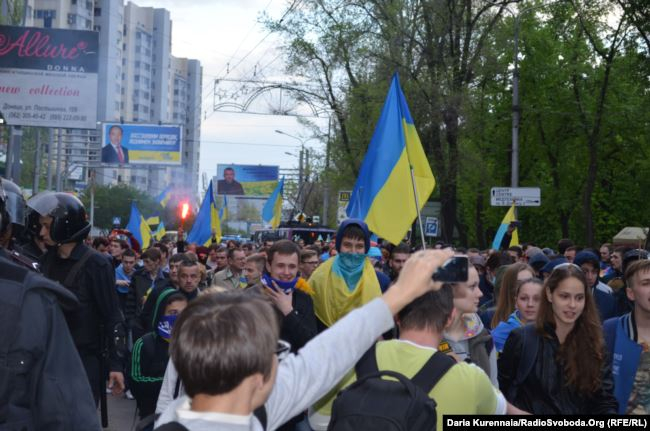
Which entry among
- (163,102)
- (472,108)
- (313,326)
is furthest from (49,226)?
(163,102)

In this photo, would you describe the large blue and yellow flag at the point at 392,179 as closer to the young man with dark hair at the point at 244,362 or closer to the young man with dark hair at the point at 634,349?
the young man with dark hair at the point at 634,349

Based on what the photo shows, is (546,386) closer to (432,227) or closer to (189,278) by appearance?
(189,278)

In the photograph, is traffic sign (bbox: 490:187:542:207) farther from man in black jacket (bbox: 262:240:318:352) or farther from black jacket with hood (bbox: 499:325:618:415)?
black jacket with hood (bbox: 499:325:618:415)

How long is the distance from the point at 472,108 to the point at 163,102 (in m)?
122

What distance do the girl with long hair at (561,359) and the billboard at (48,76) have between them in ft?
54.5

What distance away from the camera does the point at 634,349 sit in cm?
561

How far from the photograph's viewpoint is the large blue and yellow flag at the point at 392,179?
802 centimetres

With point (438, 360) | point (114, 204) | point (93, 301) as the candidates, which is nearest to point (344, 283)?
point (93, 301)

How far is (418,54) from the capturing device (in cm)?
3059

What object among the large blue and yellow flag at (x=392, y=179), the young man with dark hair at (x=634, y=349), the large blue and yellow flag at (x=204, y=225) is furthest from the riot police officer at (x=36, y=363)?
the large blue and yellow flag at (x=204, y=225)

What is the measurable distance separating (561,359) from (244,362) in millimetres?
2795

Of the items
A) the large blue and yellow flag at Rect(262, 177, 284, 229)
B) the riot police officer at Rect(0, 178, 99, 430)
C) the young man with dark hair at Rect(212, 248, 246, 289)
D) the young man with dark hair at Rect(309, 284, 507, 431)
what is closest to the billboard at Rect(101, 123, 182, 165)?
the large blue and yellow flag at Rect(262, 177, 284, 229)

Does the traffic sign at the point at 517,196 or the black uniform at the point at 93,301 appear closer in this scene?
the black uniform at the point at 93,301

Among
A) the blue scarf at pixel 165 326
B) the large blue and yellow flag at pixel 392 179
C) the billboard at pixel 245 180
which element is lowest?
the blue scarf at pixel 165 326
